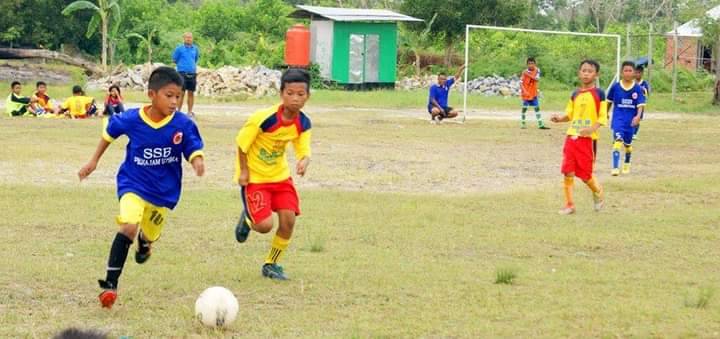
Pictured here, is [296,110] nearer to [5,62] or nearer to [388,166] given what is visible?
[388,166]

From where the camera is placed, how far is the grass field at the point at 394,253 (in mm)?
7148

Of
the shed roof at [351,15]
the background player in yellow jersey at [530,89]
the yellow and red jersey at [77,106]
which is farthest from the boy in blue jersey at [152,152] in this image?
Result: the shed roof at [351,15]

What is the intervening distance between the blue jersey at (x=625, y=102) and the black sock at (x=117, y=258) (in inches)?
419

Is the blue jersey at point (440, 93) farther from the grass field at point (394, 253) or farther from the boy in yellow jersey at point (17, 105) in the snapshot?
the boy in yellow jersey at point (17, 105)

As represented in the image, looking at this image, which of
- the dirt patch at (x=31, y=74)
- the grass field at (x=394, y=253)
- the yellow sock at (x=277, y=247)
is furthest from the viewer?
the dirt patch at (x=31, y=74)

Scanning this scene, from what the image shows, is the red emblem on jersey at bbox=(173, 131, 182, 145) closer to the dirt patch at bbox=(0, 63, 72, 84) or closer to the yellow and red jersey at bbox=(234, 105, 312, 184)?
the yellow and red jersey at bbox=(234, 105, 312, 184)

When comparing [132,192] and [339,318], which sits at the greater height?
[132,192]

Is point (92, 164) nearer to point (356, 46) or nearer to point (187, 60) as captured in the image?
point (187, 60)

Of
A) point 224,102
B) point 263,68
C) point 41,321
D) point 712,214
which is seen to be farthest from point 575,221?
point 263,68

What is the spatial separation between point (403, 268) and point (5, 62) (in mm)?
32845

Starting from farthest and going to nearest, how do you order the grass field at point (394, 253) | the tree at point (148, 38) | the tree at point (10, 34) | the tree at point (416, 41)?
the tree at point (416, 41) → the tree at point (10, 34) → the tree at point (148, 38) → the grass field at point (394, 253)

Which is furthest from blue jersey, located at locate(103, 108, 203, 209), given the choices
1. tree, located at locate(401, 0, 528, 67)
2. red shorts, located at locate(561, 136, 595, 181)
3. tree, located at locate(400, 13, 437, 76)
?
tree, located at locate(400, 13, 437, 76)

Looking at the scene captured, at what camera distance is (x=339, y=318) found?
7223 millimetres

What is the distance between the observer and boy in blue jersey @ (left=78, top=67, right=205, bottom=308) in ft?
24.7
